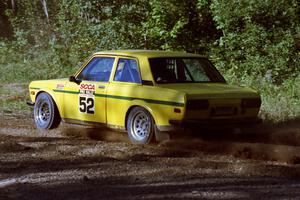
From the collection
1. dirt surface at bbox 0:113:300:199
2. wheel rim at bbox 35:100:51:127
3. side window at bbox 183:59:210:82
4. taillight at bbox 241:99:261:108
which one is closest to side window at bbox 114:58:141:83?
side window at bbox 183:59:210:82

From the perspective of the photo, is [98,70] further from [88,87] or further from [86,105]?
[86,105]

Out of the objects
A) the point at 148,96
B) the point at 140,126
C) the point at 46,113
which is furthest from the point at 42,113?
the point at 148,96

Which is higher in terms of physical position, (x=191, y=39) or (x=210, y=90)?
(x=191, y=39)

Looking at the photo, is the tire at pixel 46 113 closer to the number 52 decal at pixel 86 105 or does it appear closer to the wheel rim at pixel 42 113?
the wheel rim at pixel 42 113

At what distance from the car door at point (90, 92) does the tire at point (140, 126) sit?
0.70 metres

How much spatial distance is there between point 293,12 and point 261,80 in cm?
220

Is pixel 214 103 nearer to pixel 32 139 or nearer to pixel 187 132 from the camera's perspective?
pixel 187 132

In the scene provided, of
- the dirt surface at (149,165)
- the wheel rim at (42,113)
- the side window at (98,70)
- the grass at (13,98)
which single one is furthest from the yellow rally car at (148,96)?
the grass at (13,98)

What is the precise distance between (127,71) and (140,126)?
1.00 meters

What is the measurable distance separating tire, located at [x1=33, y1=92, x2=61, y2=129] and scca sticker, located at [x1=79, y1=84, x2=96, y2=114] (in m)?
0.85

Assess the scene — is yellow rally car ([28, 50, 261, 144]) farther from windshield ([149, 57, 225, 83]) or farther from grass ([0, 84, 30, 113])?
grass ([0, 84, 30, 113])

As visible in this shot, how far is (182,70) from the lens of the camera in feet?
37.0

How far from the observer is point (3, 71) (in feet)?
81.0

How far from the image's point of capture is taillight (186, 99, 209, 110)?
1012 cm
